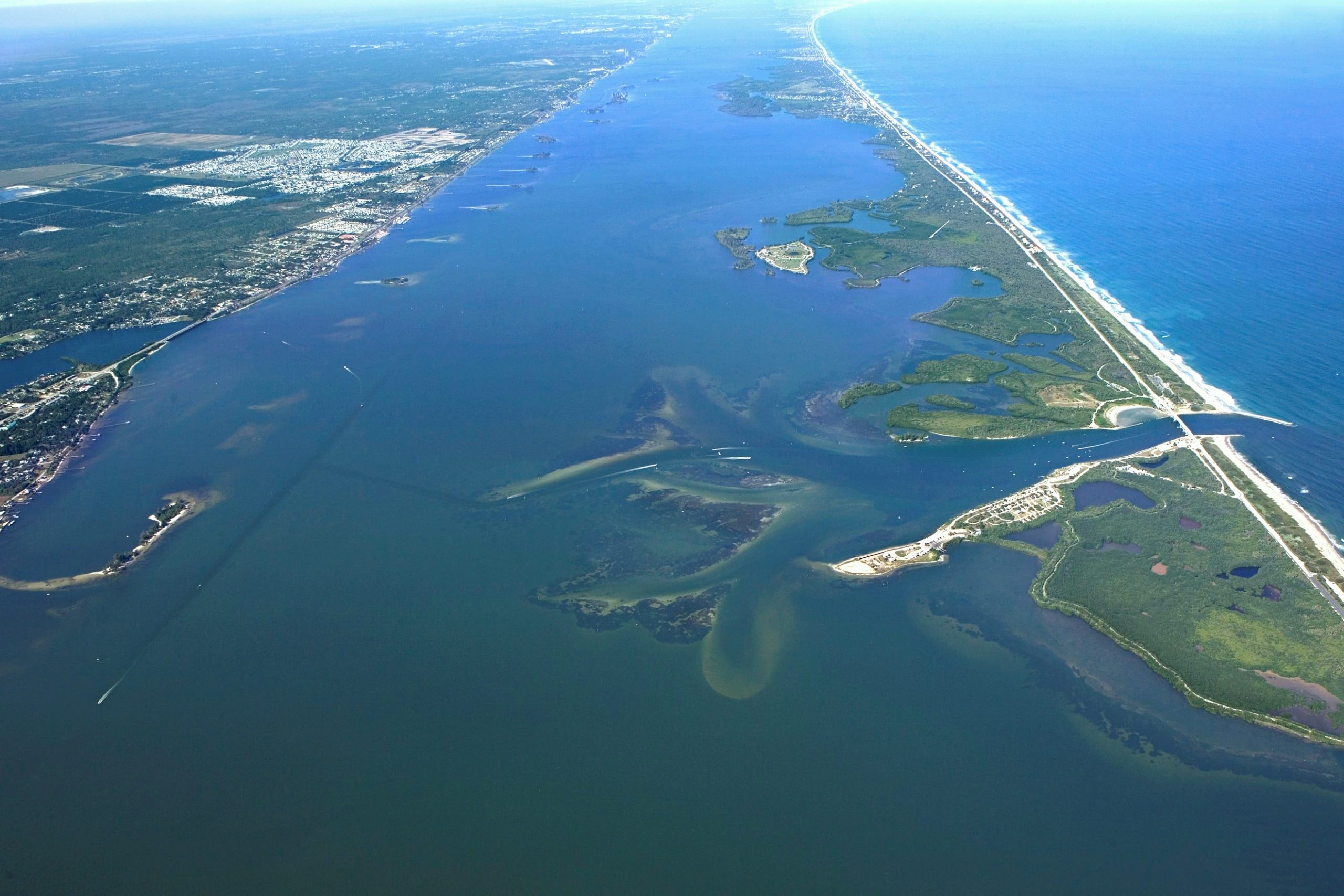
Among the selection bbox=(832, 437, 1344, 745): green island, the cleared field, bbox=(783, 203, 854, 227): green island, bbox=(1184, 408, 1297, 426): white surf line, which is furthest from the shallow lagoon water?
the cleared field

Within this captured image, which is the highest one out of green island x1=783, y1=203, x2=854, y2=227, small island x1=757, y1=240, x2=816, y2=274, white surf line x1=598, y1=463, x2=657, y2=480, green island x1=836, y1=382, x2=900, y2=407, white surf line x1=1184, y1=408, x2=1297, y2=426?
green island x1=783, y1=203, x2=854, y2=227

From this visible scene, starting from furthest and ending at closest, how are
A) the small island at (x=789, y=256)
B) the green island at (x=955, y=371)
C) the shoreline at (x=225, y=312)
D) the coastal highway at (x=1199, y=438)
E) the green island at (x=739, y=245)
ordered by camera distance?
1. the green island at (x=739, y=245)
2. the small island at (x=789, y=256)
3. the green island at (x=955, y=371)
4. the shoreline at (x=225, y=312)
5. the coastal highway at (x=1199, y=438)

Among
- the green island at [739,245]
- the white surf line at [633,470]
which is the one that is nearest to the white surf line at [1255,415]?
the white surf line at [633,470]

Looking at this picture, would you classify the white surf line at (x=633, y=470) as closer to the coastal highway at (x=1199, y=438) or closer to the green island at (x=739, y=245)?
the coastal highway at (x=1199, y=438)

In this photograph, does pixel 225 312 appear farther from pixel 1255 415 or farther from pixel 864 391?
pixel 1255 415

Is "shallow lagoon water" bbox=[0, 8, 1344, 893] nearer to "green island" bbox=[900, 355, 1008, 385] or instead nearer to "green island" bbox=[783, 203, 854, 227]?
"green island" bbox=[900, 355, 1008, 385]

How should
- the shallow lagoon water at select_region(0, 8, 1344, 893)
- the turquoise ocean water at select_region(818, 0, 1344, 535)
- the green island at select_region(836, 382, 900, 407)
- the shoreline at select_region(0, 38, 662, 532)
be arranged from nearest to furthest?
the shallow lagoon water at select_region(0, 8, 1344, 893) < the shoreline at select_region(0, 38, 662, 532) < the green island at select_region(836, 382, 900, 407) < the turquoise ocean water at select_region(818, 0, 1344, 535)

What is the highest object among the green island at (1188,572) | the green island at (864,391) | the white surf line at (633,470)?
the green island at (864,391)

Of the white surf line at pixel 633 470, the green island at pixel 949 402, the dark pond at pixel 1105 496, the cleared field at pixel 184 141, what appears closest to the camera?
the dark pond at pixel 1105 496
